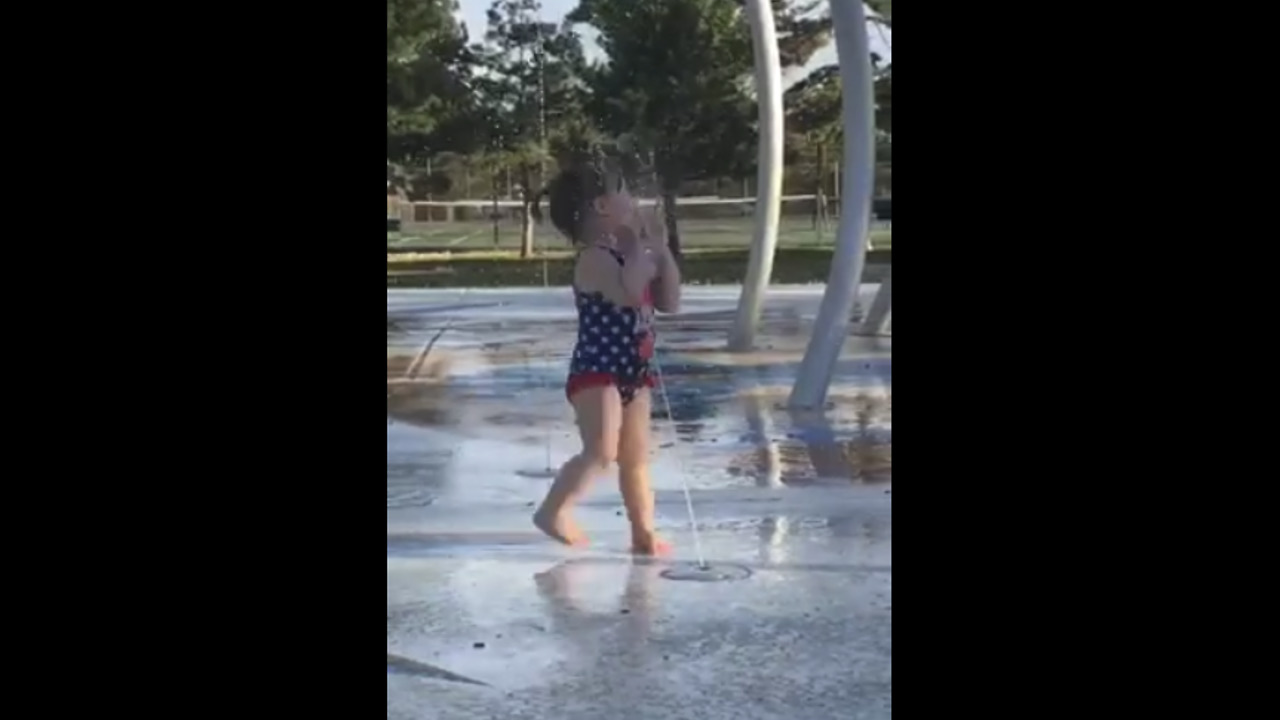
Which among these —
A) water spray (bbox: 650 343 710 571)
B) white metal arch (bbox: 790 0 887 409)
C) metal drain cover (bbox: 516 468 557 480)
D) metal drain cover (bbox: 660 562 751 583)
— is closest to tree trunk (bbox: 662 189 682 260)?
water spray (bbox: 650 343 710 571)

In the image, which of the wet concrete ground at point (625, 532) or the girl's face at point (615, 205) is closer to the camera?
the wet concrete ground at point (625, 532)

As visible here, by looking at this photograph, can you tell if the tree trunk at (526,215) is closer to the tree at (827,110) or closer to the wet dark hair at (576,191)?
the wet dark hair at (576,191)

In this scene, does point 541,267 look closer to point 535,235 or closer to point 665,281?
point 535,235

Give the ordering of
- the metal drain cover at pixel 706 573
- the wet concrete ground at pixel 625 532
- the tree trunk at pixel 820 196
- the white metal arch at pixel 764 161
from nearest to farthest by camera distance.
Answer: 1. the wet concrete ground at pixel 625 532
2. the metal drain cover at pixel 706 573
3. the white metal arch at pixel 764 161
4. the tree trunk at pixel 820 196

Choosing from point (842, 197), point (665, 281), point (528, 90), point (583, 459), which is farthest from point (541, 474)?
point (842, 197)

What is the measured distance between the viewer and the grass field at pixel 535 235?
323 centimetres

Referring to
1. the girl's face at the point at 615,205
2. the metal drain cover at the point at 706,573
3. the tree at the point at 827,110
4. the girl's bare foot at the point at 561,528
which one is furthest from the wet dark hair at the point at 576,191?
the metal drain cover at the point at 706,573

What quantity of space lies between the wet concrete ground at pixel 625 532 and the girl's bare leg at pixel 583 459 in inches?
1.2

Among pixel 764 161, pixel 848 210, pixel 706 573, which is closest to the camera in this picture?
pixel 706 573

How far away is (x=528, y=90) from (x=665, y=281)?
0.44 metres

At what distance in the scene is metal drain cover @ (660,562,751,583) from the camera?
10.3ft

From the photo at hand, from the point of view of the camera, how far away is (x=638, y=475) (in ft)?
10.5
